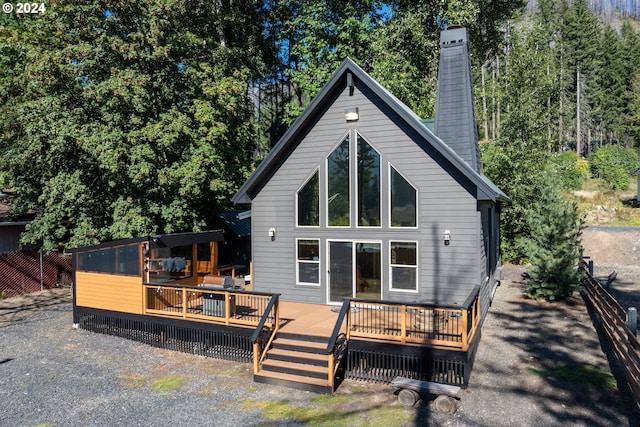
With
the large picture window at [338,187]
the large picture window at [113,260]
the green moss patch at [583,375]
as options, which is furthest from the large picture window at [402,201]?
the large picture window at [113,260]

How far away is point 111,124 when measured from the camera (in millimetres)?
14969

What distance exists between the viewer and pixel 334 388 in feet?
25.1

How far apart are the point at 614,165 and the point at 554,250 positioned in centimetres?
2768

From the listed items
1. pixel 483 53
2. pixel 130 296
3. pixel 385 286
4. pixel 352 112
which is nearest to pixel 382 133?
pixel 352 112

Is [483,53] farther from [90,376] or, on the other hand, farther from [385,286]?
[90,376]

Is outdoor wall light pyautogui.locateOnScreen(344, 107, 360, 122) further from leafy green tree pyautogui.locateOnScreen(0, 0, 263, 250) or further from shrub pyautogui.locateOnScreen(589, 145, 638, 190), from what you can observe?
shrub pyautogui.locateOnScreen(589, 145, 638, 190)

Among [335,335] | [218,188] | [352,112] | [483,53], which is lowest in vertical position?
[335,335]

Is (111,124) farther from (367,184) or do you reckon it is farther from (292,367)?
(292,367)

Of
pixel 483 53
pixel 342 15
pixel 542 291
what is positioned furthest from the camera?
pixel 483 53

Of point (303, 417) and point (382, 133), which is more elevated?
point (382, 133)

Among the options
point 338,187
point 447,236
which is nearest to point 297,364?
point 447,236

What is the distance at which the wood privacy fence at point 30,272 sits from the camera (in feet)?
52.1

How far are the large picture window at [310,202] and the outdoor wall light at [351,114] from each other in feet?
5.43

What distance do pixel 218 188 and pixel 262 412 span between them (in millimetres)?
10408
